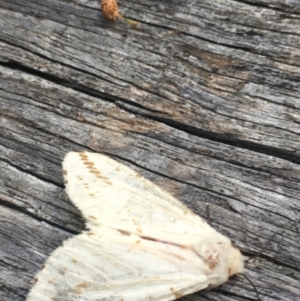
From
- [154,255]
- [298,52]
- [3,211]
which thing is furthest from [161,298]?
[298,52]

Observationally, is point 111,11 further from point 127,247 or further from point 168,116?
point 127,247

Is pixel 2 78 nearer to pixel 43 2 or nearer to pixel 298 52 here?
pixel 43 2

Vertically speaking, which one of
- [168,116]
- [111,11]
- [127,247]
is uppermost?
[111,11]

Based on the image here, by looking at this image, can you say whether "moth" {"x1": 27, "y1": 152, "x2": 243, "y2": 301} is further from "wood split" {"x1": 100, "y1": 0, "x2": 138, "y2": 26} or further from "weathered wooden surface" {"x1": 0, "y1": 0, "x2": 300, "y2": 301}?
"wood split" {"x1": 100, "y1": 0, "x2": 138, "y2": 26}

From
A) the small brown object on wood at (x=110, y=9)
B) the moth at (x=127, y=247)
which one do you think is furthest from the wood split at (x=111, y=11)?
the moth at (x=127, y=247)

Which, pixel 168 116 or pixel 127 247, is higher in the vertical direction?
pixel 168 116

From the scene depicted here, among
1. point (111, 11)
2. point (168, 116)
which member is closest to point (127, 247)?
point (168, 116)

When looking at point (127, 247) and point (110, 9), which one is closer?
point (127, 247)

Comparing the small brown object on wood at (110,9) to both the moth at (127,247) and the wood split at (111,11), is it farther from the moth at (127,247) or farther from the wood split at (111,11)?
the moth at (127,247)
